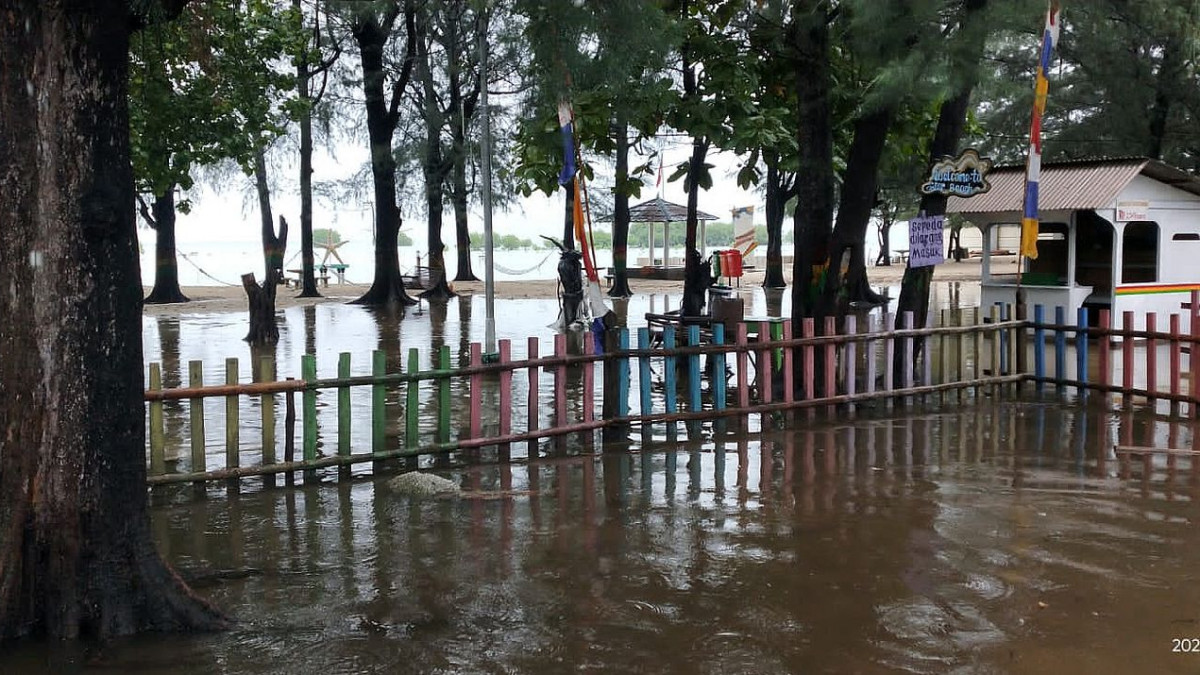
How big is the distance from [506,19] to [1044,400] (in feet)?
24.3

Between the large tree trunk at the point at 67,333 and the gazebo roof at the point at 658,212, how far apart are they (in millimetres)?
36339

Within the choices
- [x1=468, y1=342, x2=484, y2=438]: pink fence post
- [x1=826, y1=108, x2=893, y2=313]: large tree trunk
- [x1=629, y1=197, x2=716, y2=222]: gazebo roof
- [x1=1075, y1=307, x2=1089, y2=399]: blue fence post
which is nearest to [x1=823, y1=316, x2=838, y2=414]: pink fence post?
[x1=826, y1=108, x2=893, y2=313]: large tree trunk

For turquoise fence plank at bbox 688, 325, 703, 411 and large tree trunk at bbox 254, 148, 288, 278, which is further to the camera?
large tree trunk at bbox 254, 148, 288, 278

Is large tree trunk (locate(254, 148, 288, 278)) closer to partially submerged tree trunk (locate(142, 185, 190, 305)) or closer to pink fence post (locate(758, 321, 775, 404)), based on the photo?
partially submerged tree trunk (locate(142, 185, 190, 305))

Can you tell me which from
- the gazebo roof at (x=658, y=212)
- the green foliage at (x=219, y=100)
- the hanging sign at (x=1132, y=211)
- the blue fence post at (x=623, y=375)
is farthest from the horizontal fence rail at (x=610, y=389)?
the gazebo roof at (x=658, y=212)

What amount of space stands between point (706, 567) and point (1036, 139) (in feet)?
23.0

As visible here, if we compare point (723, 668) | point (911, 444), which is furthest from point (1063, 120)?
point (723, 668)

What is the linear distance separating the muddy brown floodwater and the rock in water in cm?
10

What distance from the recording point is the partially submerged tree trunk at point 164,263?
29938 millimetres

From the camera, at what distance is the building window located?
18188mm

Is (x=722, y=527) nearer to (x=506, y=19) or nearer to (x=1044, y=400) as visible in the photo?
(x=506, y=19)

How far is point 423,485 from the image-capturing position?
800 cm

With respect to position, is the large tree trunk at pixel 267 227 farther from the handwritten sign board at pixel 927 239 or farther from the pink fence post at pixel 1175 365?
the pink fence post at pixel 1175 365

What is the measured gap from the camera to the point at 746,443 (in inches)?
385
